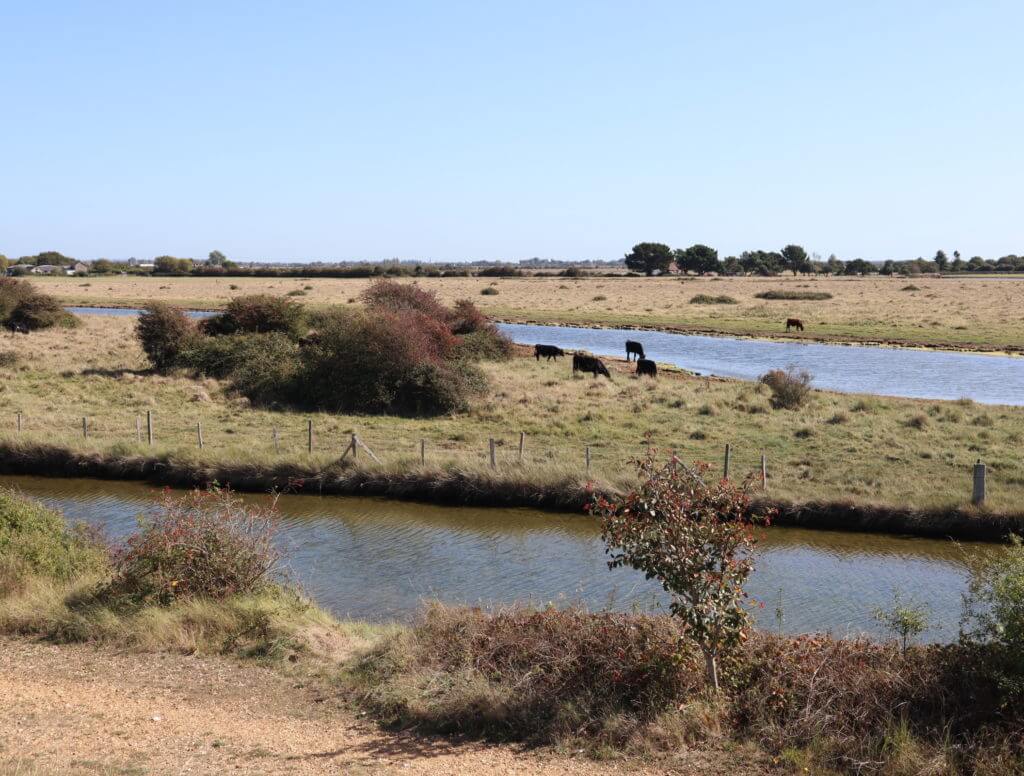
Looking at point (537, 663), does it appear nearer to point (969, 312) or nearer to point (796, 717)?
point (796, 717)

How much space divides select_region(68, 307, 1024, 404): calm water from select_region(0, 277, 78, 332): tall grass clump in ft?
97.8

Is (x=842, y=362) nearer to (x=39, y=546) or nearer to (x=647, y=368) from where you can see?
(x=647, y=368)

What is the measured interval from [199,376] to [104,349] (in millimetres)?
13349

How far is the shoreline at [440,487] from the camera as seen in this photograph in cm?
2125

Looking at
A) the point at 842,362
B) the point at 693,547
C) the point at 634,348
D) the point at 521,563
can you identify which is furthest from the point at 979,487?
the point at 842,362

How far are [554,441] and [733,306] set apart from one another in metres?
68.1

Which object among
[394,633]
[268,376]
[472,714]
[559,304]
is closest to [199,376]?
[268,376]

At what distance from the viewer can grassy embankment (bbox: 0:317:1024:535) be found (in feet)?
77.6

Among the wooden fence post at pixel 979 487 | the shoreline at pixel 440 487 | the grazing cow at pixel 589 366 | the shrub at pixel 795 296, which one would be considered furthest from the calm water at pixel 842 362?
the shrub at pixel 795 296

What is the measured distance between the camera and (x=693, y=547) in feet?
32.8

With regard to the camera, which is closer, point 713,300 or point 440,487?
point 440,487

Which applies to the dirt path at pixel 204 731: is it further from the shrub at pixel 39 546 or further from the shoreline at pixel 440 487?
the shoreline at pixel 440 487

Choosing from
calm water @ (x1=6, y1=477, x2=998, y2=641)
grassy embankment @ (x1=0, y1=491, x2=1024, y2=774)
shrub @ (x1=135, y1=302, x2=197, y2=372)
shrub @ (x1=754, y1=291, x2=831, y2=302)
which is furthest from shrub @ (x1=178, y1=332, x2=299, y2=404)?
shrub @ (x1=754, y1=291, x2=831, y2=302)

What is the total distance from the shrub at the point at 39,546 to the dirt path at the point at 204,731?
9.70ft
